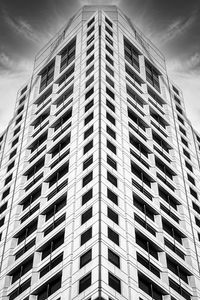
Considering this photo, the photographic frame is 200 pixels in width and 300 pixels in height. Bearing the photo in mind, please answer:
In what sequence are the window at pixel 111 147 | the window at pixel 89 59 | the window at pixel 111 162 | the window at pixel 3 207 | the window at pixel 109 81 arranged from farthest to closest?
1. the window at pixel 89 59
2. the window at pixel 109 81
3. the window at pixel 3 207
4. the window at pixel 111 147
5. the window at pixel 111 162

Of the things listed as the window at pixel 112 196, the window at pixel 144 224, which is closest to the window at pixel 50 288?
the window at pixel 112 196

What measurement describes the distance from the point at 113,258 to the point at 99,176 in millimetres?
8717

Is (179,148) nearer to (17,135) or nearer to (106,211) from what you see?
(17,135)

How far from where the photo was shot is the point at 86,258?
52375 millimetres

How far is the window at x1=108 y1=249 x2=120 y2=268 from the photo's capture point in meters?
52.2

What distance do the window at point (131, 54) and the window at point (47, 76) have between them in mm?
9550

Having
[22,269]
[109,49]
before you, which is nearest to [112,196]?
[22,269]

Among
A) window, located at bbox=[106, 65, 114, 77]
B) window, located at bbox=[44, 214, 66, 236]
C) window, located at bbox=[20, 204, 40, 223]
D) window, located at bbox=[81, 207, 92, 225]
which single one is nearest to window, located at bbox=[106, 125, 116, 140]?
window, located at bbox=[20, 204, 40, 223]

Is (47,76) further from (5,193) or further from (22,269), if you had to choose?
(22,269)

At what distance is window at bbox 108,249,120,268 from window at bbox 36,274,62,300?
478 cm

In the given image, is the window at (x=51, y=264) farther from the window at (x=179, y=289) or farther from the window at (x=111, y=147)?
the window at (x=111, y=147)

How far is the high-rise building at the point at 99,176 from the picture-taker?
5469 centimetres

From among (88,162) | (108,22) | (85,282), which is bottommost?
(85,282)

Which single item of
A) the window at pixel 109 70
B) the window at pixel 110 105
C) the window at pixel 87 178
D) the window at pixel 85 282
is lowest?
the window at pixel 85 282
